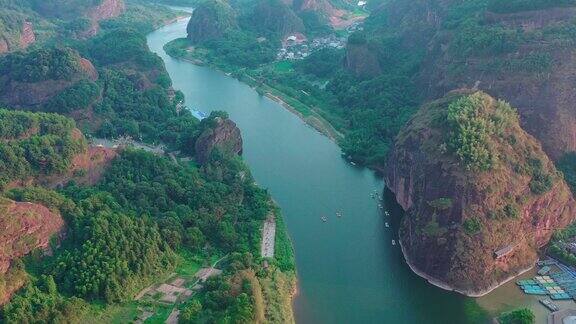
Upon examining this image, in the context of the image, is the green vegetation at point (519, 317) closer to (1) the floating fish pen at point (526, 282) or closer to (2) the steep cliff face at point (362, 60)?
(1) the floating fish pen at point (526, 282)

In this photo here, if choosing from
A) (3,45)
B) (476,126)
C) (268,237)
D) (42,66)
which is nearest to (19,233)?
(268,237)

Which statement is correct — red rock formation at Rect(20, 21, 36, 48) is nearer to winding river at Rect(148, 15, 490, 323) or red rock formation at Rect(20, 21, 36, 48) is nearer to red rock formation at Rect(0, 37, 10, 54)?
red rock formation at Rect(0, 37, 10, 54)

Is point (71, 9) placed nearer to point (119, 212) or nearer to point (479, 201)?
point (119, 212)

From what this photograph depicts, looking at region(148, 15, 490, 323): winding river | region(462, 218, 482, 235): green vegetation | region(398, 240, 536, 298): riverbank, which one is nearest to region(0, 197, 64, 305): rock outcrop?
region(148, 15, 490, 323): winding river

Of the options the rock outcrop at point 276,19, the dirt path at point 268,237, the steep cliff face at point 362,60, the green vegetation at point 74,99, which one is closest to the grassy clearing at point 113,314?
A: the dirt path at point 268,237

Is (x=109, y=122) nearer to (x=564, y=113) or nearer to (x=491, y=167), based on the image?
(x=491, y=167)

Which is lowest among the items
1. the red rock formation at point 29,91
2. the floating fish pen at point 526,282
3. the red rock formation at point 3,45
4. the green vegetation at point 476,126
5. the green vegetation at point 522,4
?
the red rock formation at point 3,45

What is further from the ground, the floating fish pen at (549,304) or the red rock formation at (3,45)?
the floating fish pen at (549,304)
